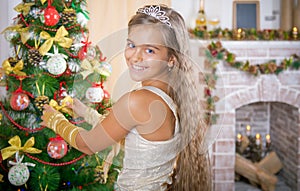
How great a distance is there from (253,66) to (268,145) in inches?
39.1

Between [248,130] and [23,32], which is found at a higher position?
[23,32]

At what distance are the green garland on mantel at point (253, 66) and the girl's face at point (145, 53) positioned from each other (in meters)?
2.12

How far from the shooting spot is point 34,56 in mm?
1880

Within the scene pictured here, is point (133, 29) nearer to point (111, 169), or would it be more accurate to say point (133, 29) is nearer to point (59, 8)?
point (59, 8)

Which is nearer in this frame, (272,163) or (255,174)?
(255,174)

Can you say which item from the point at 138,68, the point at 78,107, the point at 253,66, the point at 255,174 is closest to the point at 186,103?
the point at 138,68

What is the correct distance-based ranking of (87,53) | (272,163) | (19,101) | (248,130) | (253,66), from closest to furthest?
(19,101), (87,53), (253,66), (272,163), (248,130)

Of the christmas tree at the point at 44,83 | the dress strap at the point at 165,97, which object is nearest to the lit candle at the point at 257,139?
the christmas tree at the point at 44,83

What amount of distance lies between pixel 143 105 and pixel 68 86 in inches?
30.0

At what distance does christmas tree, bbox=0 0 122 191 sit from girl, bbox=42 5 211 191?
414mm

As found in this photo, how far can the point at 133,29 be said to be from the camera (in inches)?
50.5

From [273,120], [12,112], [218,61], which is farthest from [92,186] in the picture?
[273,120]

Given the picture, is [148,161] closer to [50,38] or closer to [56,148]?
[56,148]

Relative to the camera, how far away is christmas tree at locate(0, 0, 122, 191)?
73.7 inches
